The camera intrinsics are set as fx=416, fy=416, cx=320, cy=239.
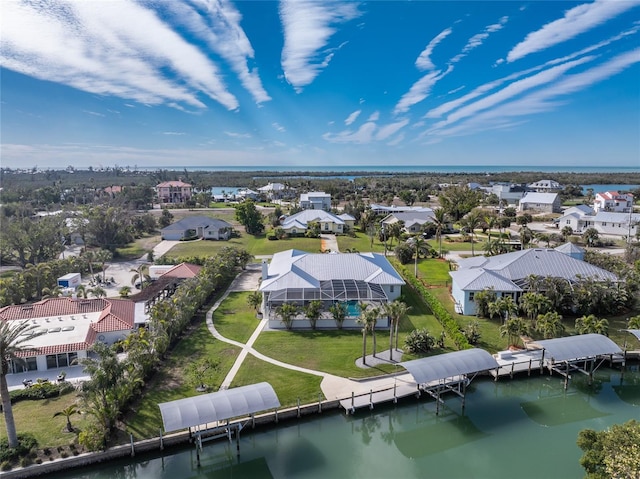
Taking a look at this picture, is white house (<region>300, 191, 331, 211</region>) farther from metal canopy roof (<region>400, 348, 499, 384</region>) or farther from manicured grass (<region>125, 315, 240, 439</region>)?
metal canopy roof (<region>400, 348, 499, 384</region>)

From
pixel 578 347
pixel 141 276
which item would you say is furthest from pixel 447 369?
pixel 141 276

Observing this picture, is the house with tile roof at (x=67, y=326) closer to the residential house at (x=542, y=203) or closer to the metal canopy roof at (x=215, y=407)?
the metal canopy roof at (x=215, y=407)

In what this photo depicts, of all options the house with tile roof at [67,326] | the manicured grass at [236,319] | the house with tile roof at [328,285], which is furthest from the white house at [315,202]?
the house with tile roof at [67,326]

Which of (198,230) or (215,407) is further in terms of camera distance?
(198,230)

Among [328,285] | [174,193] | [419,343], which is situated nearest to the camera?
[419,343]

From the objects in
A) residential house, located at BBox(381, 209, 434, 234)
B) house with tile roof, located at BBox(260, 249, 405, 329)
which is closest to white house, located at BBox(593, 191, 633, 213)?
residential house, located at BBox(381, 209, 434, 234)

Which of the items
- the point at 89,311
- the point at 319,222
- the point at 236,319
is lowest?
the point at 236,319

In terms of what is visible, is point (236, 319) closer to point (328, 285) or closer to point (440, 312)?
point (328, 285)
